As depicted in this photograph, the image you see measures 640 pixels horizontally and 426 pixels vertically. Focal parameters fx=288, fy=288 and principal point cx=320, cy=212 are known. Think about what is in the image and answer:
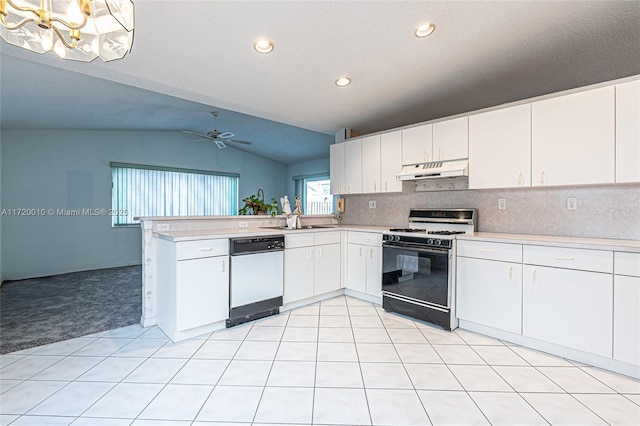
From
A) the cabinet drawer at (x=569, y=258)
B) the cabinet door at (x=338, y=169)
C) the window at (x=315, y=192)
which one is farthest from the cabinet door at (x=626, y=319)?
the window at (x=315, y=192)

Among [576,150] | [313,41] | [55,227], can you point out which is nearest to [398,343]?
[576,150]

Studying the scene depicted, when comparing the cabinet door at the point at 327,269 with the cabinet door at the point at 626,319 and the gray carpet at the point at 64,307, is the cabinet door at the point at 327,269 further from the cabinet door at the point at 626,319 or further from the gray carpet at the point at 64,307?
the cabinet door at the point at 626,319

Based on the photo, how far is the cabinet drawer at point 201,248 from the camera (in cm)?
252

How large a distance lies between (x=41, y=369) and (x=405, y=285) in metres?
3.16

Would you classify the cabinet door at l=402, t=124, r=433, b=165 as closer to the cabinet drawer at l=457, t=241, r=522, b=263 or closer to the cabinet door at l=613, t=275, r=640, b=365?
the cabinet drawer at l=457, t=241, r=522, b=263

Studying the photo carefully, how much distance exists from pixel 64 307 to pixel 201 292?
7.40 ft

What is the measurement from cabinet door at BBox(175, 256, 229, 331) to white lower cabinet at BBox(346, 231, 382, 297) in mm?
1666

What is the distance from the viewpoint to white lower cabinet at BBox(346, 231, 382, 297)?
3.52 m

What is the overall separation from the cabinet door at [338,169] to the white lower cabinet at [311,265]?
90 cm

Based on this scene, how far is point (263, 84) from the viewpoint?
9.98ft

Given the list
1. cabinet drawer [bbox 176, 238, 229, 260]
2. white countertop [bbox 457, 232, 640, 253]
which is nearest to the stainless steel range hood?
white countertop [bbox 457, 232, 640, 253]

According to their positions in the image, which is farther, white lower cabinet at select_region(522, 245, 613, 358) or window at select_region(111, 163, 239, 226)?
window at select_region(111, 163, 239, 226)

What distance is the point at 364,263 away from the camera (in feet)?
12.0

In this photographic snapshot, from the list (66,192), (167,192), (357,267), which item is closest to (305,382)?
(357,267)
